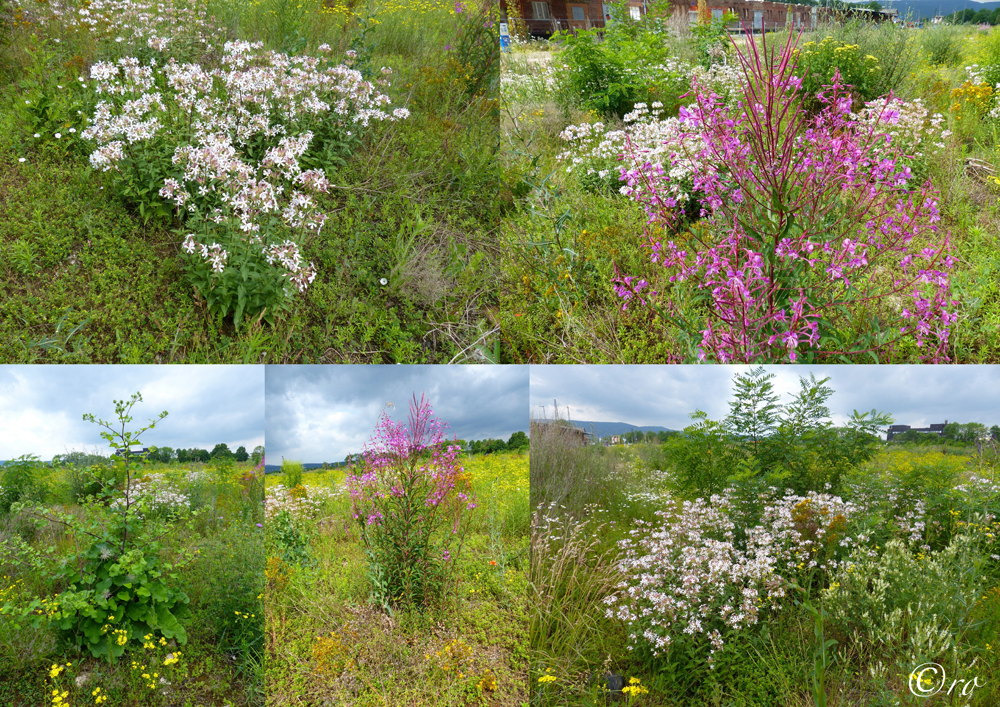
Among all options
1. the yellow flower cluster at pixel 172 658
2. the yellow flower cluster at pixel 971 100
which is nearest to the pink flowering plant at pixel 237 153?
the yellow flower cluster at pixel 172 658

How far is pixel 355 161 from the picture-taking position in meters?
4.37

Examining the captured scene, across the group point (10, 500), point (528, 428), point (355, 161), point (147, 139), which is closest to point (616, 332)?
point (528, 428)

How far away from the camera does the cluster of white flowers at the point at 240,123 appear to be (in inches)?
122

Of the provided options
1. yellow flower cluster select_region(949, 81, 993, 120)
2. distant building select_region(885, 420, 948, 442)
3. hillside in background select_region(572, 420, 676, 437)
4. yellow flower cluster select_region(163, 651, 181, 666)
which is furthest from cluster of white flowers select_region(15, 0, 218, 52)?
yellow flower cluster select_region(949, 81, 993, 120)

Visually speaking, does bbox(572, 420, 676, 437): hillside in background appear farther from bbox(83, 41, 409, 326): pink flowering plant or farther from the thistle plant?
the thistle plant

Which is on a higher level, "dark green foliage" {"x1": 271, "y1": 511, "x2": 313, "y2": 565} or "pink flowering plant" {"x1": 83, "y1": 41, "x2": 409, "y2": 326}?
"pink flowering plant" {"x1": 83, "y1": 41, "x2": 409, "y2": 326}

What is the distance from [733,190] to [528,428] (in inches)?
69.5

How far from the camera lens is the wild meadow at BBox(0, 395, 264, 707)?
2.77 m

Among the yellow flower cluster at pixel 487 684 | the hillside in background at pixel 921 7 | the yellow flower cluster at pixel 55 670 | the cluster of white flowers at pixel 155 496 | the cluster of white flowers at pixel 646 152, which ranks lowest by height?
the yellow flower cluster at pixel 487 684

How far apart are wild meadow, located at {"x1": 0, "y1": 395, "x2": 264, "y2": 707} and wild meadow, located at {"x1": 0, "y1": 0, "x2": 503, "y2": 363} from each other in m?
0.77

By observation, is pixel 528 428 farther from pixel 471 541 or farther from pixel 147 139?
pixel 147 139

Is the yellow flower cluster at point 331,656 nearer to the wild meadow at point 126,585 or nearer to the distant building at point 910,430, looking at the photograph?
the wild meadow at point 126,585

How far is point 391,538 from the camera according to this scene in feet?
10.1

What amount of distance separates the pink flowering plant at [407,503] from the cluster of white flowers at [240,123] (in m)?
1.12
